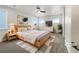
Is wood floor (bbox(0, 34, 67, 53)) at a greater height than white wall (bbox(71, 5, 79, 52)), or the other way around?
white wall (bbox(71, 5, 79, 52))

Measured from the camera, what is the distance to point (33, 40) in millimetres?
1727

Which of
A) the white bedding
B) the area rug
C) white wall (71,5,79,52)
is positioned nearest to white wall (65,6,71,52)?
white wall (71,5,79,52)

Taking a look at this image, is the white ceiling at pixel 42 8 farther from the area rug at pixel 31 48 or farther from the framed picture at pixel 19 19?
the area rug at pixel 31 48

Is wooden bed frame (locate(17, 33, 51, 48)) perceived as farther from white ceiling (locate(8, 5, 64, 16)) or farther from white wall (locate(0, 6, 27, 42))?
white ceiling (locate(8, 5, 64, 16))

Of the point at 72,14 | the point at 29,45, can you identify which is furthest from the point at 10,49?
the point at 72,14

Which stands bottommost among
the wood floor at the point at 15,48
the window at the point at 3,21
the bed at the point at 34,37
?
the wood floor at the point at 15,48

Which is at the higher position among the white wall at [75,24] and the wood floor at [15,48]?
the white wall at [75,24]

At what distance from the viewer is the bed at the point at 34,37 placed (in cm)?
172

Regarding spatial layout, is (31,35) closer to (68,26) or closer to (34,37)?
(34,37)

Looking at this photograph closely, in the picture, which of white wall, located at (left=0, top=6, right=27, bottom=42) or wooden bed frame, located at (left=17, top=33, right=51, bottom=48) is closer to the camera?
white wall, located at (left=0, top=6, right=27, bottom=42)

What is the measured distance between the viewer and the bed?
1.72 metres

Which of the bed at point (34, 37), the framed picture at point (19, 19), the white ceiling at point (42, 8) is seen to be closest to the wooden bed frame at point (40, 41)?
the bed at point (34, 37)

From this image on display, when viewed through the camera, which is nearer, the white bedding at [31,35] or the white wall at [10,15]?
the white wall at [10,15]
